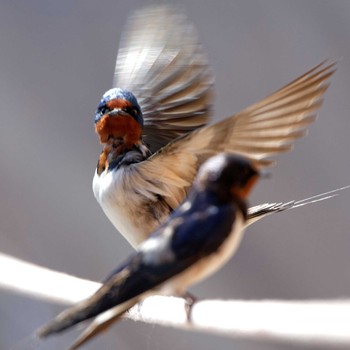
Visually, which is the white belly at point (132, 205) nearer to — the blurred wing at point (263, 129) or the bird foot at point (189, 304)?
the blurred wing at point (263, 129)

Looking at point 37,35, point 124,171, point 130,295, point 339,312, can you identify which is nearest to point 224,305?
point 130,295

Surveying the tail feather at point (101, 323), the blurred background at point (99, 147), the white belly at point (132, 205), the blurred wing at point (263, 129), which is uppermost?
the tail feather at point (101, 323)

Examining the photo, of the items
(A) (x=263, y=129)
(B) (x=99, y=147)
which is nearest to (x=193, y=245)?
(A) (x=263, y=129)

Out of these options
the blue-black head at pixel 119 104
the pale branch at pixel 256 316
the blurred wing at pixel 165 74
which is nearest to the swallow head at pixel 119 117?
the blue-black head at pixel 119 104

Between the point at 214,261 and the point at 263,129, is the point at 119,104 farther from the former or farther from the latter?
the point at 214,261

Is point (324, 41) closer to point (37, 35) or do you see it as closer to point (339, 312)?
point (37, 35)

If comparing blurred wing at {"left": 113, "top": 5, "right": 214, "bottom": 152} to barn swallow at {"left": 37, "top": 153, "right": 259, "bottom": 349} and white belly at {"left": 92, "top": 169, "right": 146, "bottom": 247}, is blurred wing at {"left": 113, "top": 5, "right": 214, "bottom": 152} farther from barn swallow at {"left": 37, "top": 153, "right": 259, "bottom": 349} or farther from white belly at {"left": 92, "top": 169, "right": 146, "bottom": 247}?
barn swallow at {"left": 37, "top": 153, "right": 259, "bottom": 349}

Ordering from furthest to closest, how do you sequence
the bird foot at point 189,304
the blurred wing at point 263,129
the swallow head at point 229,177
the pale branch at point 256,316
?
1. the blurred wing at point 263,129
2. the bird foot at point 189,304
3. the swallow head at point 229,177
4. the pale branch at point 256,316

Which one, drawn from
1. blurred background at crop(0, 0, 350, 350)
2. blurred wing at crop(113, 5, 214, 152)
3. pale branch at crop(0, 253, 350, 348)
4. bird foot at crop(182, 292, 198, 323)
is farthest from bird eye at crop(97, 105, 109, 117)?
blurred background at crop(0, 0, 350, 350)
